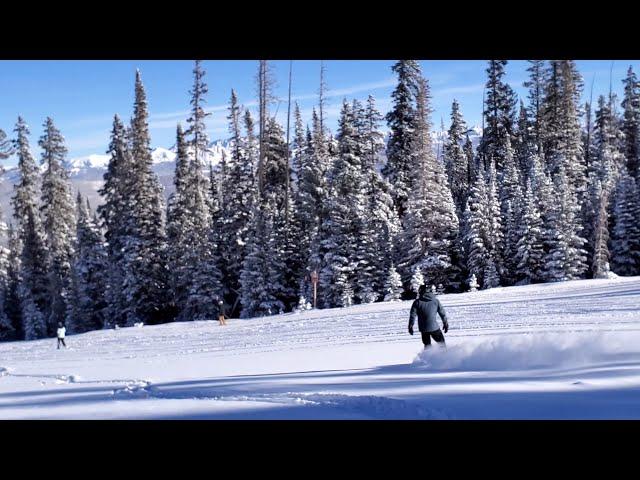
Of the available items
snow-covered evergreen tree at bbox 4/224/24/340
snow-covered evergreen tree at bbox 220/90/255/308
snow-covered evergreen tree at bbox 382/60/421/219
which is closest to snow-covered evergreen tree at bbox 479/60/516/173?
snow-covered evergreen tree at bbox 382/60/421/219

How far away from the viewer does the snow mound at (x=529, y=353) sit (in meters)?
9.42

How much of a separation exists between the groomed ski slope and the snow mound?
3cm

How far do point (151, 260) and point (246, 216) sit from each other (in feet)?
21.3

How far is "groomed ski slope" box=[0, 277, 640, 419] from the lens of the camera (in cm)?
645

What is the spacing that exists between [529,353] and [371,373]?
109 inches

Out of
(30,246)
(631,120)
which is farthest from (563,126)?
(30,246)

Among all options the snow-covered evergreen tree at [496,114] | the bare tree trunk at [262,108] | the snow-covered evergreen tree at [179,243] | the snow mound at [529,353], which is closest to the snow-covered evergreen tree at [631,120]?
the snow-covered evergreen tree at [496,114]

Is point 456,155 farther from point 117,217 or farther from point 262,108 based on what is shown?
point 117,217

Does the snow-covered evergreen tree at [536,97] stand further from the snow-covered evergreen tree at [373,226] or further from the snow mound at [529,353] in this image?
the snow mound at [529,353]

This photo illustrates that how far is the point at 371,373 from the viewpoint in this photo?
9820 mm

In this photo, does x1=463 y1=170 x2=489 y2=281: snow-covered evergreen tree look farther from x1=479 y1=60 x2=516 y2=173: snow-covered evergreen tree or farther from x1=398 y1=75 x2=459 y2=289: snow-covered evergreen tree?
x1=479 y1=60 x2=516 y2=173: snow-covered evergreen tree

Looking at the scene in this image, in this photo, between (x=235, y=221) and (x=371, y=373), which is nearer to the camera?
(x=371, y=373)

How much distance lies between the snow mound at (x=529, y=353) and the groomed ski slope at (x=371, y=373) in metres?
0.03
